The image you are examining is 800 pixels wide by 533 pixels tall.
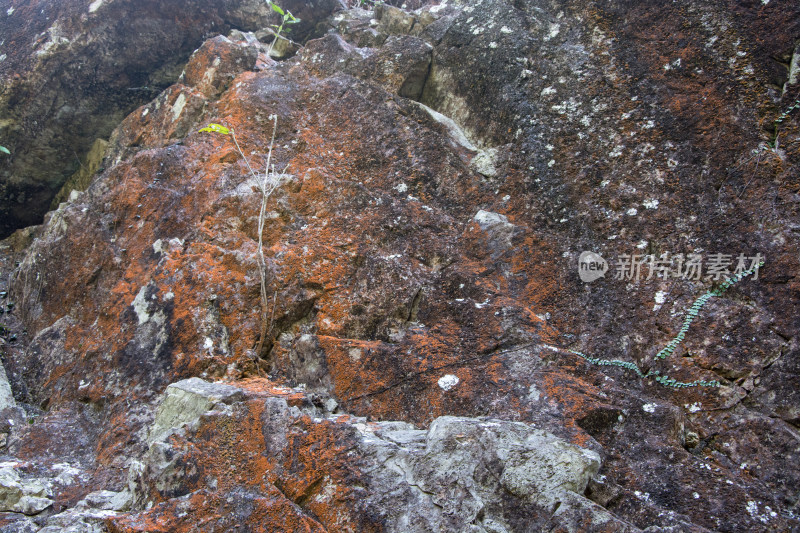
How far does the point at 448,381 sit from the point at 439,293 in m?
0.77

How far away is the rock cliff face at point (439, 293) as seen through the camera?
2527 mm

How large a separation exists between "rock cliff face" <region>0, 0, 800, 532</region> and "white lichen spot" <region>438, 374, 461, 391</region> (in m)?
0.01

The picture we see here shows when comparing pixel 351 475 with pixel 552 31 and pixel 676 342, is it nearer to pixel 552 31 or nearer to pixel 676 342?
pixel 676 342

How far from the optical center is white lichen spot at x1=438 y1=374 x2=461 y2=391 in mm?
3238

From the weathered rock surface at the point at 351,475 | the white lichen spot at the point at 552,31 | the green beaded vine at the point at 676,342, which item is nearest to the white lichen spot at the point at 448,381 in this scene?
the weathered rock surface at the point at 351,475

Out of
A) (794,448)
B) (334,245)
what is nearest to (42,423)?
(334,245)

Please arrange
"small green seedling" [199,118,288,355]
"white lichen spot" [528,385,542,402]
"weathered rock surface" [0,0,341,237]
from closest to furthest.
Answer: "white lichen spot" [528,385,542,402] < "small green seedling" [199,118,288,355] < "weathered rock surface" [0,0,341,237]

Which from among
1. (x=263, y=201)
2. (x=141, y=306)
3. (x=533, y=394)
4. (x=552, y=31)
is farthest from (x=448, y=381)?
(x=552, y=31)

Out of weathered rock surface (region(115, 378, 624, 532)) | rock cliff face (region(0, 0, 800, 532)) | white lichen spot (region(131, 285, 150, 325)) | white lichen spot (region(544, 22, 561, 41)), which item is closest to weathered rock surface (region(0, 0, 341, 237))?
rock cliff face (region(0, 0, 800, 532))

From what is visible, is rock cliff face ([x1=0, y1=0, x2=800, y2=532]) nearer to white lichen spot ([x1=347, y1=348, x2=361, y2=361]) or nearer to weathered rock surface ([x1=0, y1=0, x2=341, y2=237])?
white lichen spot ([x1=347, y1=348, x2=361, y2=361])

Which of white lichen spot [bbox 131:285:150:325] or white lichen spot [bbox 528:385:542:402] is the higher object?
white lichen spot [bbox 131:285:150:325]

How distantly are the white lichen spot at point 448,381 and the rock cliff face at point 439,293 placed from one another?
12 mm

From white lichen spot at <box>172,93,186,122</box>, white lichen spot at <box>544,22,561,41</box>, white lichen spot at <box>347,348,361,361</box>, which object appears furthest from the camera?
white lichen spot at <box>172,93,186,122</box>

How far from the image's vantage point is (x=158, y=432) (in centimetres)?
293
